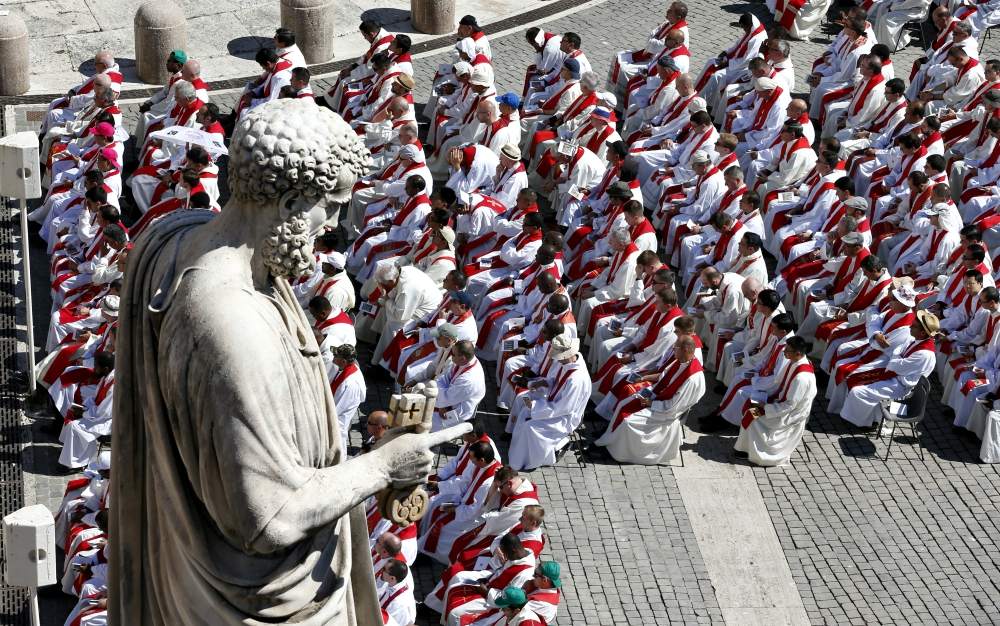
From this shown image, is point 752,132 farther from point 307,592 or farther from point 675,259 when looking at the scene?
point 307,592

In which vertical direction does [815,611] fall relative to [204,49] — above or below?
below

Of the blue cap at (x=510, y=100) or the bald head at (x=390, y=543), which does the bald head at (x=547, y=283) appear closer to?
the blue cap at (x=510, y=100)

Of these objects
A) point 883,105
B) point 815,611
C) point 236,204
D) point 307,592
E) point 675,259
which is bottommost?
point 815,611

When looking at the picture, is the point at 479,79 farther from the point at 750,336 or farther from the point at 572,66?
the point at 750,336

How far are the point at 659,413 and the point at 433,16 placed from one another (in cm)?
983

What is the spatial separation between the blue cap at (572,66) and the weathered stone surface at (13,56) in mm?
7137

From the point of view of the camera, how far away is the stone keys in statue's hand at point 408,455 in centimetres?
414

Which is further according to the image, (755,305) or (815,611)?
(755,305)

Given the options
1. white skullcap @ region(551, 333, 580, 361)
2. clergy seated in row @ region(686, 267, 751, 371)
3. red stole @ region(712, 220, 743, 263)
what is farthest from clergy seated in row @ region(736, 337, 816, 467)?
red stole @ region(712, 220, 743, 263)

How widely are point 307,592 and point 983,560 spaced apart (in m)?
10.9

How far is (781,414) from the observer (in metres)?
14.7

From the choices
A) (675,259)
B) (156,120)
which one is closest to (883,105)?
(675,259)

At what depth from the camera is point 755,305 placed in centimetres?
1571

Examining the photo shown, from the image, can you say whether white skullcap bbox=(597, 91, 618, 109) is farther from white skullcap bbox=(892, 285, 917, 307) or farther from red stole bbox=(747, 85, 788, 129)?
white skullcap bbox=(892, 285, 917, 307)
